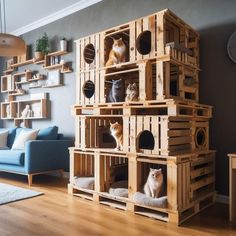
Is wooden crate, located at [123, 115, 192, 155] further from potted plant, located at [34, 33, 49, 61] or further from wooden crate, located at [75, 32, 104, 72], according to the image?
potted plant, located at [34, 33, 49, 61]

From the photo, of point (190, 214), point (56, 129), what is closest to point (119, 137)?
point (190, 214)

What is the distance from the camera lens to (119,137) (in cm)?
286

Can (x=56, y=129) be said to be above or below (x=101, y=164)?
above

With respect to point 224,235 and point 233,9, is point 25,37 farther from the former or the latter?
point 224,235

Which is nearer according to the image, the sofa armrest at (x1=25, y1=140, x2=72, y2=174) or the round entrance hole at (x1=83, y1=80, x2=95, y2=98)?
the round entrance hole at (x1=83, y1=80, x2=95, y2=98)

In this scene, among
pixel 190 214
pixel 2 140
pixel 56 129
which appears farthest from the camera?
pixel 2 140

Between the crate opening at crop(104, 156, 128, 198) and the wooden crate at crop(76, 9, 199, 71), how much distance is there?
1130mm

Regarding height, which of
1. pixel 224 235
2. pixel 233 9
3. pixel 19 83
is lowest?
pixel 224 235

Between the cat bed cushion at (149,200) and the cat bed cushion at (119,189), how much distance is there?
0.19 metres

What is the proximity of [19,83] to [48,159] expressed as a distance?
2.08 meters

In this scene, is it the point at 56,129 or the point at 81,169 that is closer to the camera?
the point at 81,169

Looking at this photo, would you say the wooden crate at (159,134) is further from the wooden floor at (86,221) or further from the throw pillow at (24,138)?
Result: the throw pillow at (24,138)

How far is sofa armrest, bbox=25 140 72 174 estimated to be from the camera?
3.70 m

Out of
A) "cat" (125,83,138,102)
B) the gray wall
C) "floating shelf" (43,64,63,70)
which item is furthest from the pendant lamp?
"floating shelf" (43,64,63,70)
